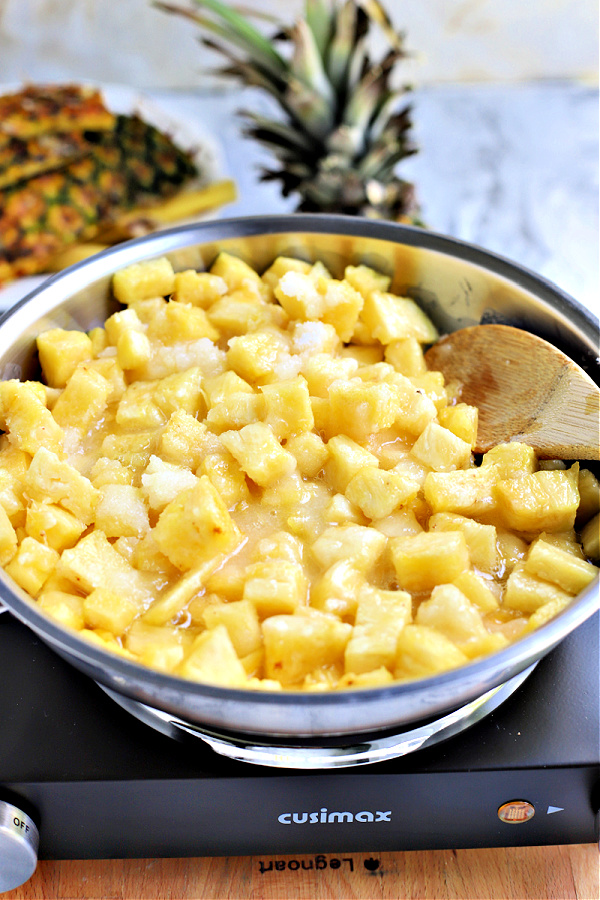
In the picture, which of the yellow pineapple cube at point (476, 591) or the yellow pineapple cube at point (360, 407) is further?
the yellow pineapple cube at point (360, 407)

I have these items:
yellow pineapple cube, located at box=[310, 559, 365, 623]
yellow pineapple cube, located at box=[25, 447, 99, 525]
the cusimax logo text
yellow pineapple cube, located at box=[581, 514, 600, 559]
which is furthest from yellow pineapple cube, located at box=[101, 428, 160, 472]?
yellow pineapple cube, located at box=[581, 514, 600, 559]

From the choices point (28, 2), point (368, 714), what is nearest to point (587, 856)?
point (368, 714)

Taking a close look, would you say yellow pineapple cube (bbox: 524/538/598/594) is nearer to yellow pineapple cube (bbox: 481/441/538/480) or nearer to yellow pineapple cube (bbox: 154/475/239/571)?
yellow pineapple cube (bbox: 481/441/538/480)

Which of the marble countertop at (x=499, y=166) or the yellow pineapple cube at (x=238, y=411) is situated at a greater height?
the marble countertop at (x=499, y=166)

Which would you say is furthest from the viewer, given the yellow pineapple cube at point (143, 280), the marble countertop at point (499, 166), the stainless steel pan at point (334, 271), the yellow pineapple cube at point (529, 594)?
the marble countertop at point (499, 166)

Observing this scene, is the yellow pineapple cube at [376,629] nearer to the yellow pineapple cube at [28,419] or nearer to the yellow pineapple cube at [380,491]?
the yellow pineapple cube at [380,491]

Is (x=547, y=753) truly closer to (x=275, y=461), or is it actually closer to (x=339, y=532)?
(x=339, y=532)

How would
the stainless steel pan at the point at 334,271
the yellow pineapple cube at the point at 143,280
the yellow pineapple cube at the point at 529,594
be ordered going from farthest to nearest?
the yellow pineapple cube at the point at 143,280 → the yellow pineapple cube at the point at 529,594 → the stainless steel pan at the point at 334,271

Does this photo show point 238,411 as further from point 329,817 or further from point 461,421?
point 329,817

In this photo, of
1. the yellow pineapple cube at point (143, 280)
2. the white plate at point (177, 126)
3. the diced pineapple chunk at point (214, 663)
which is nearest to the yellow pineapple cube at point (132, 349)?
the yellow pineapple cube at point (143, 280)

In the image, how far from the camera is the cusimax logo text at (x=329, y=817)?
1226 millimetres

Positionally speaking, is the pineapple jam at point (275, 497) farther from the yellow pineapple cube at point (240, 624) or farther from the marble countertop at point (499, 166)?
the marble countertop at point (499, 166)

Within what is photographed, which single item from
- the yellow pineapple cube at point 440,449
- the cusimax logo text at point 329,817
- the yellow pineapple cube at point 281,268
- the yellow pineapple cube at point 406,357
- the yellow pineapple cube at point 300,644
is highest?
the yellow pineapple cube at point 281,268

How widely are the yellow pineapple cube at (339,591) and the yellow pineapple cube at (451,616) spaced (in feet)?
0.34
